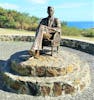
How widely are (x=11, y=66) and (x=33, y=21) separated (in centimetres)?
A: 1215

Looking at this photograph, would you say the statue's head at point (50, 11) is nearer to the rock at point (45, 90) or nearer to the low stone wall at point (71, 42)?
the rock at point (45, 90)

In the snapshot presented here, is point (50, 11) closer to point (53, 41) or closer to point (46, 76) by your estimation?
point (53, 41)

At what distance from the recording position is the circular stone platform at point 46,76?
7.30m

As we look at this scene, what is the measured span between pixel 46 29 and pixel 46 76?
1283 millimetres

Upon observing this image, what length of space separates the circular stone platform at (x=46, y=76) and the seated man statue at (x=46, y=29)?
39 cm

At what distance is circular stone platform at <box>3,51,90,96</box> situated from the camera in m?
7.30

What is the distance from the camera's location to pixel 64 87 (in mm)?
7320

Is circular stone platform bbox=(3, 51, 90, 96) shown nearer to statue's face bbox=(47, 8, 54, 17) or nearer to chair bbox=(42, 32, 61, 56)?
chair bbox=(42, 32, 61, 56)

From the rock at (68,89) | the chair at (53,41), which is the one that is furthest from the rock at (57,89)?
the chair at (53,41)

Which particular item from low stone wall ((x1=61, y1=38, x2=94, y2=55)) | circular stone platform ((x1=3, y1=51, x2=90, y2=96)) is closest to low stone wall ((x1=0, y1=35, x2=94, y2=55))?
low stone wall ((x1=61, y1=38, x2=94, y2=55))

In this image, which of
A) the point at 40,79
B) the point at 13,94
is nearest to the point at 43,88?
the point at 40,79

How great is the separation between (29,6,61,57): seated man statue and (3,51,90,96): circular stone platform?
1.27 ft

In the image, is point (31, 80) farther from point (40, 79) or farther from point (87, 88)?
point (87, 88)

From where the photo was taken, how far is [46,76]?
7598mm
